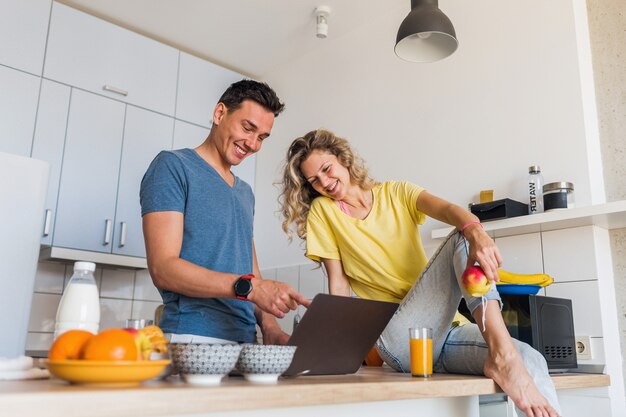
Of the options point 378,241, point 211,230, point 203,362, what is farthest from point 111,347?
point 378,241

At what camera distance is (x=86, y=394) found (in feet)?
2.01

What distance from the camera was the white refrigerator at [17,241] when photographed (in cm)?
204

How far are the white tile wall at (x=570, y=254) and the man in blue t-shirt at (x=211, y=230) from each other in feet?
3.38

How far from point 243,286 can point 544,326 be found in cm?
99

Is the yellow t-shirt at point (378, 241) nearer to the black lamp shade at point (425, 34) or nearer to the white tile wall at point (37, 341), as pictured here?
the black lamp shade at point (425, 34)

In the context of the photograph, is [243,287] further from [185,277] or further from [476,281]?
[476,281]

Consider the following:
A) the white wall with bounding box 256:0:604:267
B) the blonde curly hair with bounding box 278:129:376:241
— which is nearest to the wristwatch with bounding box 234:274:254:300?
the blonde curly hair with bounding box 278:129:376:241

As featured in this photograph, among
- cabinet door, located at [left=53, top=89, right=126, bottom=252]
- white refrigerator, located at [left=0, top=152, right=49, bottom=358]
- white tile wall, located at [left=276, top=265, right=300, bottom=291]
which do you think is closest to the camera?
white refrigerator, located at [left=0, top=152, right=49, bottom=358]

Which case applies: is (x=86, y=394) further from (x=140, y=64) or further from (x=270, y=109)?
(x=140, y=64)

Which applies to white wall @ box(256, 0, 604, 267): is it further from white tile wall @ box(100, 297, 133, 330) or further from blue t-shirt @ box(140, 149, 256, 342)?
blue t-shirt @ box(140, 149, 256, 342)

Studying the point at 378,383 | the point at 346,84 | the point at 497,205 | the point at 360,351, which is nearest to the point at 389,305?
A: the point at 360,351

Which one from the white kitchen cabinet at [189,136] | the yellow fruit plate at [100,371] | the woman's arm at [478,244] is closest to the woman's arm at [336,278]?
the woman's arm at [478,244]

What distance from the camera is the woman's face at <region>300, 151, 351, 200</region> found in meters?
1.77

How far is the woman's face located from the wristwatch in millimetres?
666
